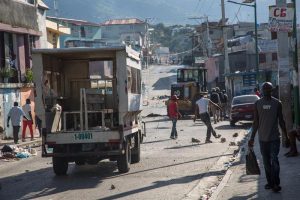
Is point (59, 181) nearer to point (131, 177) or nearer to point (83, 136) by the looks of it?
point (83, 136)

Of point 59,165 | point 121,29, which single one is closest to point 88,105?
point 59,165

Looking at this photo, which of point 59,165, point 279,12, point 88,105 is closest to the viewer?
point 279,12

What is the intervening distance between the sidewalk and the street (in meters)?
0.46

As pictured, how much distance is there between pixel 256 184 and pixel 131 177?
3.44 metres

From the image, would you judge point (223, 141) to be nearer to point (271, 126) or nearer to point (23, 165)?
point (23, 165)

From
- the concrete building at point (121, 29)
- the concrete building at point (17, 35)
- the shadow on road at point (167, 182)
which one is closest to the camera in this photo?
the shadow on road at point (167, 182)

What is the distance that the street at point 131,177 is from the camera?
37.9 feet

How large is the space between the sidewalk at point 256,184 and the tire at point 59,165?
3.95m

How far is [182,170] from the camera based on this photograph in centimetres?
1447

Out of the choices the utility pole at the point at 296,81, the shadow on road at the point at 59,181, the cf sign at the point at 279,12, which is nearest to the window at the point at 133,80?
the shadow on road at the point at 59,181

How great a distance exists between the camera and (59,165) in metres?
14.4

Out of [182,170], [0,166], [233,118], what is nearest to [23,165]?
[0,166]

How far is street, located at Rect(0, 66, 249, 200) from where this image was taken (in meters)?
11.6

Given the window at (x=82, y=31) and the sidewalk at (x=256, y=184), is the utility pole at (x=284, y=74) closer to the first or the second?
the sidewalk at (x=256, y=184)
